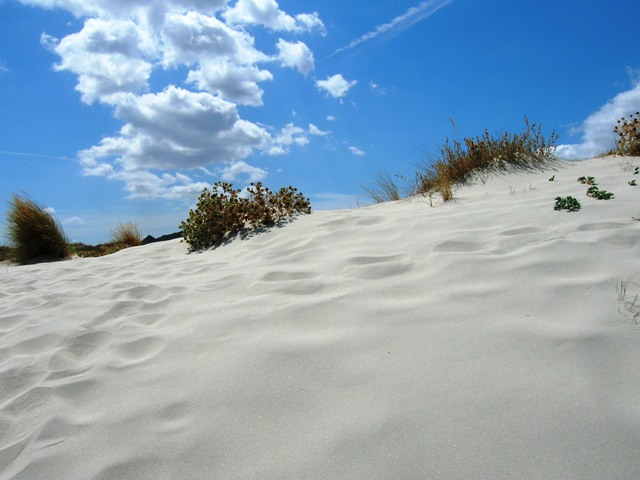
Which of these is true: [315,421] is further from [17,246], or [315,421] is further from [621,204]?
[17,246]

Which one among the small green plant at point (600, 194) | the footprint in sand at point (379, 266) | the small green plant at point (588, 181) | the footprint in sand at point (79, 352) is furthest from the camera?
the small green plant at point (588, 181)

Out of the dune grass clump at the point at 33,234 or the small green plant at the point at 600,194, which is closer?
the small green plant at the point at 600,194

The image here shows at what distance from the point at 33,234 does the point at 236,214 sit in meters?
5.82

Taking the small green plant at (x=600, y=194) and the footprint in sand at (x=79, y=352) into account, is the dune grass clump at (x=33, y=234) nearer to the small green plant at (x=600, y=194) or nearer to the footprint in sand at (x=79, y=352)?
the footprint in sand at (x=79, y=352)

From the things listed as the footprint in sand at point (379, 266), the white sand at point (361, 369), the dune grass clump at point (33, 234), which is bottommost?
the white sand at point (361, 369)

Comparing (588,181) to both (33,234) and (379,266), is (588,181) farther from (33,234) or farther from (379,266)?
(33,234)

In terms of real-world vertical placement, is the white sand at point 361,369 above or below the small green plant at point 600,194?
below

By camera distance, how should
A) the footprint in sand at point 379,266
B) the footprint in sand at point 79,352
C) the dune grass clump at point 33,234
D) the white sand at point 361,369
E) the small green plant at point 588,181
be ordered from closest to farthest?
the white sand at point 361,369 → the footprint in sand at point 79,352 → the footprint in sand at point 379,266 → the small green plant at point 588,181 → the dune grass clump at point 33,234

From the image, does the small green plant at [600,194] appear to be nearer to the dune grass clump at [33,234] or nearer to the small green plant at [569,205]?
the small green plant at [569,205]

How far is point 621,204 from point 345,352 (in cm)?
321

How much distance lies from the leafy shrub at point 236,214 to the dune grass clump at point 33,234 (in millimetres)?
4539

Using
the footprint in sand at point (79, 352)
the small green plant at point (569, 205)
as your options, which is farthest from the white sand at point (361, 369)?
the small green plant at point (569, 205)

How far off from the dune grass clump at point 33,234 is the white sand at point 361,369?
22.6ft

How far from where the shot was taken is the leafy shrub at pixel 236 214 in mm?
6395
